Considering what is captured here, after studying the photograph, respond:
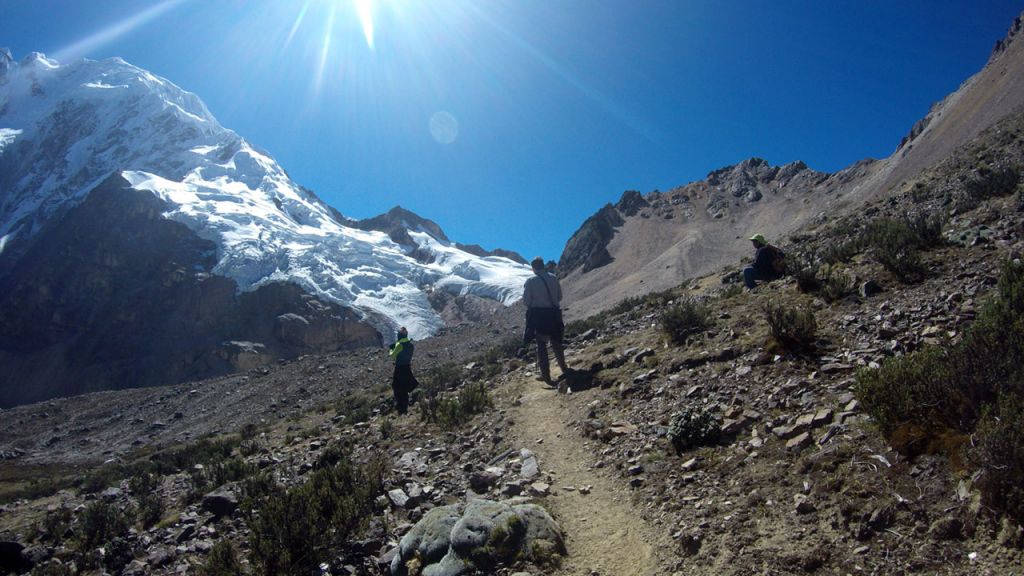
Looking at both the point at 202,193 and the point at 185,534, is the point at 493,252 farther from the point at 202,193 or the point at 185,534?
the point at 185,534

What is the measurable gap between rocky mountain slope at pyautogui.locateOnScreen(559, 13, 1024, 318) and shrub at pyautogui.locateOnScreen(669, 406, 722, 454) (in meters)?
22.4

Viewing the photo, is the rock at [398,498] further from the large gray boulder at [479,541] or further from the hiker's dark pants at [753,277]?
the hiker's dark pants at [753,277]

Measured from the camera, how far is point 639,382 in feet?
26.7

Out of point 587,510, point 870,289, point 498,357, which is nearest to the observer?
point 587,510

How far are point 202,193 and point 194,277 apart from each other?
83.1ft

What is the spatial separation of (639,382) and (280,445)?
858cm

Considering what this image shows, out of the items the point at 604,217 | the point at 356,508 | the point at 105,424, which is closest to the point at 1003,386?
the point at 356,508

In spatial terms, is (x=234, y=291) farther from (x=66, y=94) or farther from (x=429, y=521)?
(x=66, y=94)

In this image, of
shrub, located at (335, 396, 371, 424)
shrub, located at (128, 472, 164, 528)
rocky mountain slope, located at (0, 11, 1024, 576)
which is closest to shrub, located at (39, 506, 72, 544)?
rocky mountain slope, located at (0, 11, 1024, 576)

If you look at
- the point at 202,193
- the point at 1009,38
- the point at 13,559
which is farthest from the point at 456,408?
the point at 202,193

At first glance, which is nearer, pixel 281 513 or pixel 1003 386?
pixel 1003 386

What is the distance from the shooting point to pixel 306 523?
4926 millimetres

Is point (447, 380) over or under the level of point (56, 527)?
over

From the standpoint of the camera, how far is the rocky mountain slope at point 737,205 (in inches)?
1345
